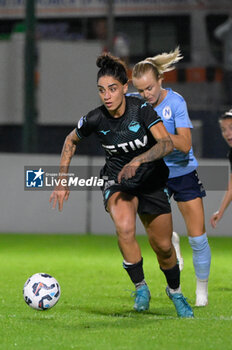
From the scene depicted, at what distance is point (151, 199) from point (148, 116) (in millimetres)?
628

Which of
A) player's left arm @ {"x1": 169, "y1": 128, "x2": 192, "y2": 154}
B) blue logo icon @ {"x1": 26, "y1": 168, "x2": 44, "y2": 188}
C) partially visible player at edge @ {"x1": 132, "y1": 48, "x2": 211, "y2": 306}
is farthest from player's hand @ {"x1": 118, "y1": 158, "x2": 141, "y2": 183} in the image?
blue logo icon @ {"x1": 26, "y1": 168, "x2": 44, "y2": 188}

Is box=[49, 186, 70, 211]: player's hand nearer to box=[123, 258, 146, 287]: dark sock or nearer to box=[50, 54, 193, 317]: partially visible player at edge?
box=[50, 54, 193, 317]: partially visible player at edge

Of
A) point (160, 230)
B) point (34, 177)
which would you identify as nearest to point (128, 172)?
point (160, 230)

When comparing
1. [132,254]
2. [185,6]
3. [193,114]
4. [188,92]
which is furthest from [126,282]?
[185,6]

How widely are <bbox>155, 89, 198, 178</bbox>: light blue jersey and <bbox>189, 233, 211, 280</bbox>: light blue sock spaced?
1.86 feet

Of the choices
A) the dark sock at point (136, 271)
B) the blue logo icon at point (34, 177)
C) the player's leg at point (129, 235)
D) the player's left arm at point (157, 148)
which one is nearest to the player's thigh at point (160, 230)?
the player's leg at point (129, 235)

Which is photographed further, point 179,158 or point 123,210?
point 179,158

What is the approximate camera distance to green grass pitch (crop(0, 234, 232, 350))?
6055mm

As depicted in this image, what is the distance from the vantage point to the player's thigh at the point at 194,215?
7.80 m

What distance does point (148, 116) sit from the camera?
22.7ft

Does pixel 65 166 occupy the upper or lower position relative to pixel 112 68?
lower

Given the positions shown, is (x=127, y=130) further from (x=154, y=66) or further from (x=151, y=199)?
(x=154, y=66)

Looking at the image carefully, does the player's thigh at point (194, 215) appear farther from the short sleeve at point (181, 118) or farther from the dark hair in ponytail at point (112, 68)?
the dark hair in ponytail at point (112, 68)

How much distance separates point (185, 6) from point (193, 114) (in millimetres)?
6663
